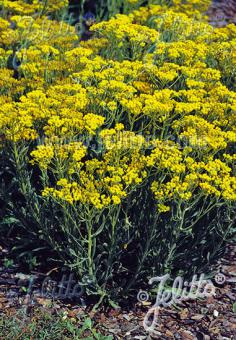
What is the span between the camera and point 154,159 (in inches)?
123

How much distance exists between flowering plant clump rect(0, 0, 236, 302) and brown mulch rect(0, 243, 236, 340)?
0.53 ft

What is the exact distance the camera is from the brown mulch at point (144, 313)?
3438mm

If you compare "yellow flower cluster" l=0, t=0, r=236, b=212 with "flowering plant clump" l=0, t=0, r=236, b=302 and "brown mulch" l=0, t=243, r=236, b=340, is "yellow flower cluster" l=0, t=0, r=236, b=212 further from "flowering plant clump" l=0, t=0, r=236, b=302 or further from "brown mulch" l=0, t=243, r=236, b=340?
"brown mulch" l=0, t=243, r=236, b=340

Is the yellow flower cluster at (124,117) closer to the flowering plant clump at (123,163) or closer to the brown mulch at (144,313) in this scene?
the flowering plant clump at (123,163)

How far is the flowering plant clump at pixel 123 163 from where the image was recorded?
309 cm

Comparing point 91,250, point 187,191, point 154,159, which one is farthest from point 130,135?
point 91,250

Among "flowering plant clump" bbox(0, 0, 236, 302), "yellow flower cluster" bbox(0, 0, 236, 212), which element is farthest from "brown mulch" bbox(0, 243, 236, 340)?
"yellow flower cluster" bbox(0, 0, 236, 212)

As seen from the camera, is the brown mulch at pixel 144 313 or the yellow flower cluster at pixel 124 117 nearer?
the yellow flower cluster at pixel 124 117

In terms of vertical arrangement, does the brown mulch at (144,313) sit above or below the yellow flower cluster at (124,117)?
below

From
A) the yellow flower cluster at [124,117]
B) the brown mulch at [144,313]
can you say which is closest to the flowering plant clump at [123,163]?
the yellow flower cluster at [124,117]

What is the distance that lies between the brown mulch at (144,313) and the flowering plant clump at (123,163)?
0.53ft

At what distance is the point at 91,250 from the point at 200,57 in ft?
5.64

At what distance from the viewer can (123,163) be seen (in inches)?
126

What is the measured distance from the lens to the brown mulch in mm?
3438
